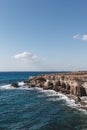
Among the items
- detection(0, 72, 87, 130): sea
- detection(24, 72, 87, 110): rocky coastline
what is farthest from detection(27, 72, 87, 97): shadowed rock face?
detection(0, 72, 87, 130): sea

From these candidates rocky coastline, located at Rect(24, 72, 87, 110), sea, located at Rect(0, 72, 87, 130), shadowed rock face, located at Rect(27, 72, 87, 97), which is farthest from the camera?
shadowed rock face, located at Rect(27, 72, 87, 97)

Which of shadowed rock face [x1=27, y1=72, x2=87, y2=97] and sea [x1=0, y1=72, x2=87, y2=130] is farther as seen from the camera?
shadowed rock face [x1=27, y1=72, x2=87, y2=97]

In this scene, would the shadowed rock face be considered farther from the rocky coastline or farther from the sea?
the sea

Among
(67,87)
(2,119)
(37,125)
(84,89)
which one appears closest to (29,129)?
(37,125)

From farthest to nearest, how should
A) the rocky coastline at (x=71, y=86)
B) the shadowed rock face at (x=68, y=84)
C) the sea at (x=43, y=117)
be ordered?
the shadowed rock face at (x=68, y=84), the rocky coastline at (x=71, y=86), the sea at (x=43, y=117)

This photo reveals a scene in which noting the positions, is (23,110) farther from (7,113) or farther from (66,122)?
(66,122)

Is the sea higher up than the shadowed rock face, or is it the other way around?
the shadowed rock face

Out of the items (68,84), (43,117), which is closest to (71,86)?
(68,84)

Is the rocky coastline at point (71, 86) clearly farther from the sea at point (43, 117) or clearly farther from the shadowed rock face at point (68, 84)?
the sea at point (43, 117)

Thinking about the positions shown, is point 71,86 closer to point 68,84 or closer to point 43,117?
point 68,84

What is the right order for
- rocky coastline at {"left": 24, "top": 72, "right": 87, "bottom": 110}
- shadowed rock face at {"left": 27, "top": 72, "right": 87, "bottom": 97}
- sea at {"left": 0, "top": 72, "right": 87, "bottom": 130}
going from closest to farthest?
sea at {"left": 0, "top": 72, "right": 87, "bottom": 130}
rocky coastline at {"left": 24, "top": 72, "right": 87, "bottom": 110}
shadowed rock face at {"left": 27, "top": 72, "right": 87, "bottom": 97}

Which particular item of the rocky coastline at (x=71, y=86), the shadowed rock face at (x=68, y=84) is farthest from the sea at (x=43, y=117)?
the shadowed rock face at (x=68, y=84)

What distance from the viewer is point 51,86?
79.1m

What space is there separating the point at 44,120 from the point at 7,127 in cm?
672
